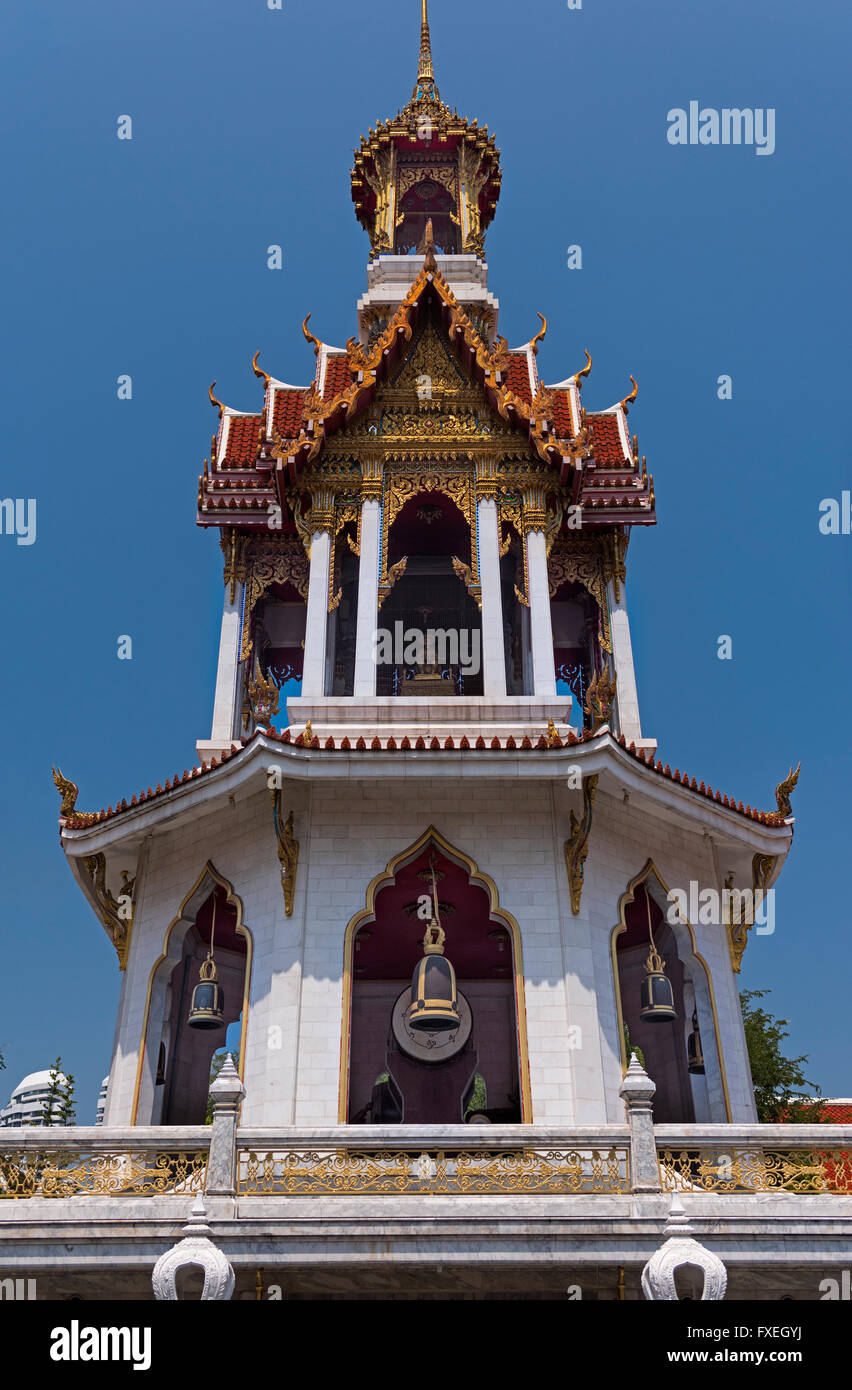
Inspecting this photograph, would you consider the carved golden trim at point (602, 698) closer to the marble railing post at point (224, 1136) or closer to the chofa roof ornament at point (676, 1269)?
the marble railing post at point (224, 1136)

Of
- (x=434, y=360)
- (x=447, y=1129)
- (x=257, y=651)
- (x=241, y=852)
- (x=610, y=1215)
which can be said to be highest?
(x=434, y=360)

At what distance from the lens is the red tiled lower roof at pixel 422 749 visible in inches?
597

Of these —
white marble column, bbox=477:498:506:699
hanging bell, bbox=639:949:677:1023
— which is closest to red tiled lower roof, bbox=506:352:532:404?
white marble column, bbox=477:498:506:699

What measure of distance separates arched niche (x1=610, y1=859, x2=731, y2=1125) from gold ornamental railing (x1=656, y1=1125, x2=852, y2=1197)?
8.73 feet

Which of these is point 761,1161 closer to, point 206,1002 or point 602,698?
point 206,1002

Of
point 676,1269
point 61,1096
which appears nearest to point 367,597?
point 676,1269

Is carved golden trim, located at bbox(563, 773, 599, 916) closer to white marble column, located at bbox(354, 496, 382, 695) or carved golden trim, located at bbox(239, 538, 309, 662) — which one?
white marble column, located at bbox(354, 496, 382, 695)

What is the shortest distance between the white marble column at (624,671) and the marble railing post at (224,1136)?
30.0ft

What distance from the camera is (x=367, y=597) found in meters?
18.6

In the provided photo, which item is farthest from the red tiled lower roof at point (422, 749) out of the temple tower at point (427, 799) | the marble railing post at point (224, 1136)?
the marble railing post at point (224, 1136)
